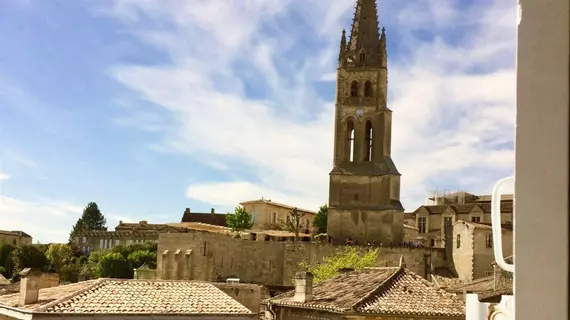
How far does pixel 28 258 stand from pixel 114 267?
15781 mm

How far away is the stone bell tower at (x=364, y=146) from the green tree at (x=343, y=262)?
4089 mm

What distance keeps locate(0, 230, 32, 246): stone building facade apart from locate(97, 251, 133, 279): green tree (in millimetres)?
46066

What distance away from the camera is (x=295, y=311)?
67.0ft

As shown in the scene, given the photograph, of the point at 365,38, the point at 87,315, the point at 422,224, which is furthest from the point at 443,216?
the point at 87,315

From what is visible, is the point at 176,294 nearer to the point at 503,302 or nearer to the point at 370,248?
the point at 503,302

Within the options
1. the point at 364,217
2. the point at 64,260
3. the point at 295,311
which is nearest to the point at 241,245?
the point at 364,217

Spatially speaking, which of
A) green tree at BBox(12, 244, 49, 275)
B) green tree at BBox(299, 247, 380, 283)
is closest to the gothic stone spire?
green tree at BBox(299, 247, 380, 283)

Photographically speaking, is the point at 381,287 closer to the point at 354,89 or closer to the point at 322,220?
the point at 354,89

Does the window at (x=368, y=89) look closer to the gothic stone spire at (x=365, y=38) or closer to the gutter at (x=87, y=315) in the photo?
the gothic stone spire at (x=365, y=38)

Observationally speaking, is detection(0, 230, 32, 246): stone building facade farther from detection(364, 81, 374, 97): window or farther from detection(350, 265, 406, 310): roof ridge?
detection(350, 265, 406, 310): roof ridge

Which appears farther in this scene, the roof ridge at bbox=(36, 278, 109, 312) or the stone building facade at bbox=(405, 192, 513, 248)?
the stone building facade at bbox=(405, 192, 513, 248)

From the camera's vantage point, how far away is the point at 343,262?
51812mm

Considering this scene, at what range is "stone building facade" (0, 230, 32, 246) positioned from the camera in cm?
10993

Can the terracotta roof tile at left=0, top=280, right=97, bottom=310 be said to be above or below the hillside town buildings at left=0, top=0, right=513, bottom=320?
below
